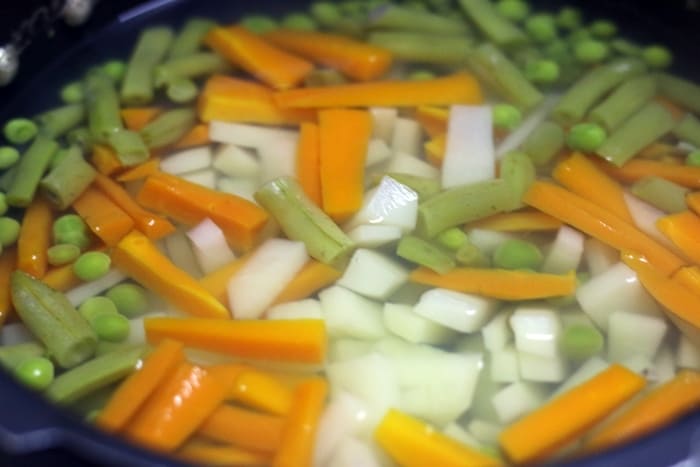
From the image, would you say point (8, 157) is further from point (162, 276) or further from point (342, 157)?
point (342, 157)

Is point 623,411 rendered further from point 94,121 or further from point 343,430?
point 94,121

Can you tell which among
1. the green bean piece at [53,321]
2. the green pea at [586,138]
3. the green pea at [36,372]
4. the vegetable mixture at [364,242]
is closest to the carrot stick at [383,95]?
the vegetable mixture at [364,242]

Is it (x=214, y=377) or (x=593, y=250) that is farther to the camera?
(x=593, y=250)

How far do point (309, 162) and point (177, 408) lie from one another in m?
0.64

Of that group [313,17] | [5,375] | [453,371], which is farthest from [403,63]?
[5,375]

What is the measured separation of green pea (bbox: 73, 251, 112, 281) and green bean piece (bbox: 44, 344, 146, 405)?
0.24 meters

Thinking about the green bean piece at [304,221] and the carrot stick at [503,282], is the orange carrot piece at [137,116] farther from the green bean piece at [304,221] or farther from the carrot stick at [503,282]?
the carrot stick at [503,282]

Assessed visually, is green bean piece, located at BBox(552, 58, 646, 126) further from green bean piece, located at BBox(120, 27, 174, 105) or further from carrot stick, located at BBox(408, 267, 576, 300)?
green bean piece, located at BBox(120, 27, 174, 105)

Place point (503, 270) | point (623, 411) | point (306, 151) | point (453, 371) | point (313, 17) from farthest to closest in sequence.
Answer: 1. point (313, 17)
2. point (306, 151)
3. point (503, 270)
4. point (453, 371)
5. point (623, 411)

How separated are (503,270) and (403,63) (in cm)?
73

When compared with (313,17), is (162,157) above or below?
below

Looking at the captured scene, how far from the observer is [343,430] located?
1.32 metres

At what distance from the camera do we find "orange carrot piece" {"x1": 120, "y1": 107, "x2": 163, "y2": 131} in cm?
190

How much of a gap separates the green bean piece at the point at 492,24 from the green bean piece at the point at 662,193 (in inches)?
21.5
